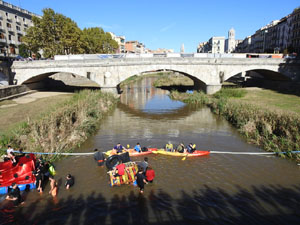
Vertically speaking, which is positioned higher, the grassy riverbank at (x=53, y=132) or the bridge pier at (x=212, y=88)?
the bridge pier at (x=212, y=88)

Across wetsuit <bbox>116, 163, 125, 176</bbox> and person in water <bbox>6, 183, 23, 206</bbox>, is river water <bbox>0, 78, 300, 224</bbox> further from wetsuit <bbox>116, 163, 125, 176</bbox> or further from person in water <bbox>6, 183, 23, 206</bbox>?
wetsuit <bbox>116, 163, 125, 176</bbox>

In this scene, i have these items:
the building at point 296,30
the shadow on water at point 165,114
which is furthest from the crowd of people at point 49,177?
the building at point 296,30

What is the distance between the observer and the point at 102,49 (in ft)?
211

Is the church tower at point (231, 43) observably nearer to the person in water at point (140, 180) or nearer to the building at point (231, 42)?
the building at point (231, 42)

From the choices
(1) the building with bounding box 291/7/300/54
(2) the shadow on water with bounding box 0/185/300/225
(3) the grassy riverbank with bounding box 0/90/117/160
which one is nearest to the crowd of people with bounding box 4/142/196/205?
(2) the shadow on water with bounding box 0/185/300/225

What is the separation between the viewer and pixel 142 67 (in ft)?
109

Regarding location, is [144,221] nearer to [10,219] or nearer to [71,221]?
[71,221]

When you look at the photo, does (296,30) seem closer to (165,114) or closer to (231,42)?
(165,114)

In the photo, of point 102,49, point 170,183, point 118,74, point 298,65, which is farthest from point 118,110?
point 102,49

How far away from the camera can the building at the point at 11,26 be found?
51.4 meters

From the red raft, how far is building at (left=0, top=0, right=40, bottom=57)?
165 feet

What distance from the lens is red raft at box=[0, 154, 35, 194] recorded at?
971cm

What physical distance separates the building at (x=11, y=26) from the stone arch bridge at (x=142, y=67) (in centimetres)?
2370

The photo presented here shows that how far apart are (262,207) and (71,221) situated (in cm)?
803
